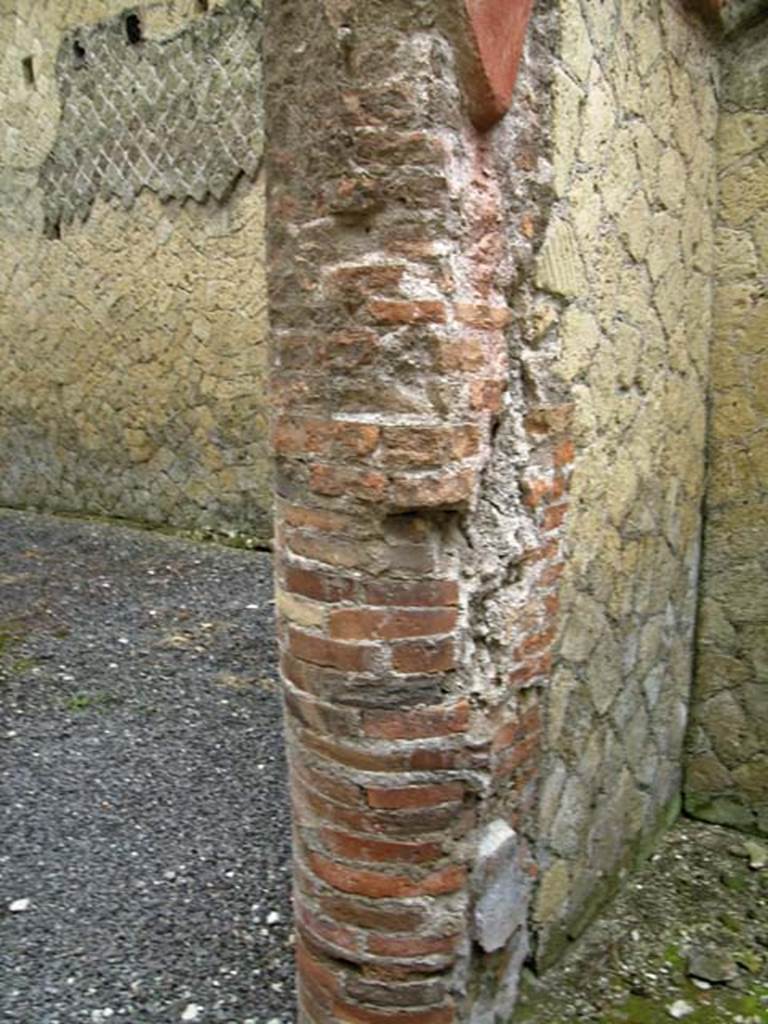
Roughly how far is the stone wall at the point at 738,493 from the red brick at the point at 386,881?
125 cm

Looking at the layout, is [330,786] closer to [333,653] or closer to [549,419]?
[333,653]

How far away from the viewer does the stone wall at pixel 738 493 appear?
2.21m

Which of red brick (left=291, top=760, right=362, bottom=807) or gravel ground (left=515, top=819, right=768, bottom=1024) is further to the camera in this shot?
gravel ground (left=515, top=819, right=768, bottom=1024)

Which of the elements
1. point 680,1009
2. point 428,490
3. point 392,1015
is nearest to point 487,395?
point 428,490

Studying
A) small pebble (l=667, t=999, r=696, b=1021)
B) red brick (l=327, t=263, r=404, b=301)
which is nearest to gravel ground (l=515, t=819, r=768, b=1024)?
small pebble (l=667, t=999, r=696, b=1021)

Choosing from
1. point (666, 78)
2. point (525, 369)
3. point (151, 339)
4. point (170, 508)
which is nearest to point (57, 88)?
point (151, 339)

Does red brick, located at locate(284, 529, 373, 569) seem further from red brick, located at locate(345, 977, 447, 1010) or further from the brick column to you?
red brick, located at locate(345, 977, 447, 1010)

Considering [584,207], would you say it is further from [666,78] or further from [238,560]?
[238,560]

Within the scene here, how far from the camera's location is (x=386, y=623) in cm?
141

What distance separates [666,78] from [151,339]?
4047 mm

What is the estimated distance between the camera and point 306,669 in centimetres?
149

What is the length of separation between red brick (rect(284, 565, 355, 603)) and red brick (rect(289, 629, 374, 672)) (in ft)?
0.22

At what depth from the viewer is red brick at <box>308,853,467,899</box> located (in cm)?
149

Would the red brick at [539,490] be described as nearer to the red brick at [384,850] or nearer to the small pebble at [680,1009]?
the red brick at [384,850]
